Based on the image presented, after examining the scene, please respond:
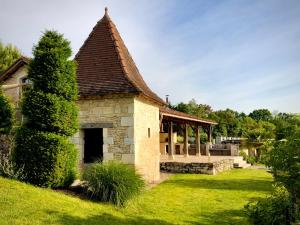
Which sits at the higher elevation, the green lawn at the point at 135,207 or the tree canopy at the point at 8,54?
the tree canopy at the point at 8,54

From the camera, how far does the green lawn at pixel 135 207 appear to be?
21.3ft

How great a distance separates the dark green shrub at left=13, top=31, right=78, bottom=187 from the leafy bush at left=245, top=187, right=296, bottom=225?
198 inches

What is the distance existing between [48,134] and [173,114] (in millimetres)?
10762

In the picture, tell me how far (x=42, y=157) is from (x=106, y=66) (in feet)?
16.5

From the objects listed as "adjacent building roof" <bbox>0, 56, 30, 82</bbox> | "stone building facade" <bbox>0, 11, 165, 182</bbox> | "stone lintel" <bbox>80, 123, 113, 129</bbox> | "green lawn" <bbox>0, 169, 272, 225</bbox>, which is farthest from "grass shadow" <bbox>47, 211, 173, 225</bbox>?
"adjacent building roof" <bbox>0, 56, 30, 82</bbox>

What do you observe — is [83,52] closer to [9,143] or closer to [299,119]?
[9,143]

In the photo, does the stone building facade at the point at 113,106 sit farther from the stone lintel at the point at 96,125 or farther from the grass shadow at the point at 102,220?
the grass shadow at the point at 102,220

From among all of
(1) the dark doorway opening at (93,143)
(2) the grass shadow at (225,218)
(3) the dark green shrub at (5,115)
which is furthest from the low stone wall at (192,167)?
(3) the dark green shrub at (5,115)

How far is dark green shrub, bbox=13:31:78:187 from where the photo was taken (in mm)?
8539

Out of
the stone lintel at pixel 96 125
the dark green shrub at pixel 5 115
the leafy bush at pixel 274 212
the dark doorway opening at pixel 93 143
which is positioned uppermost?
the dark green shrub at pixel 5 115

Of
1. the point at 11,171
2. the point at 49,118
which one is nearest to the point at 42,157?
the point at 11,171

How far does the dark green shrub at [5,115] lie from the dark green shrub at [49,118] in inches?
143

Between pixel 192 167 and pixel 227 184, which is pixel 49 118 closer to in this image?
pixel 227 184

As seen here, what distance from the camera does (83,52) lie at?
1325 cm
